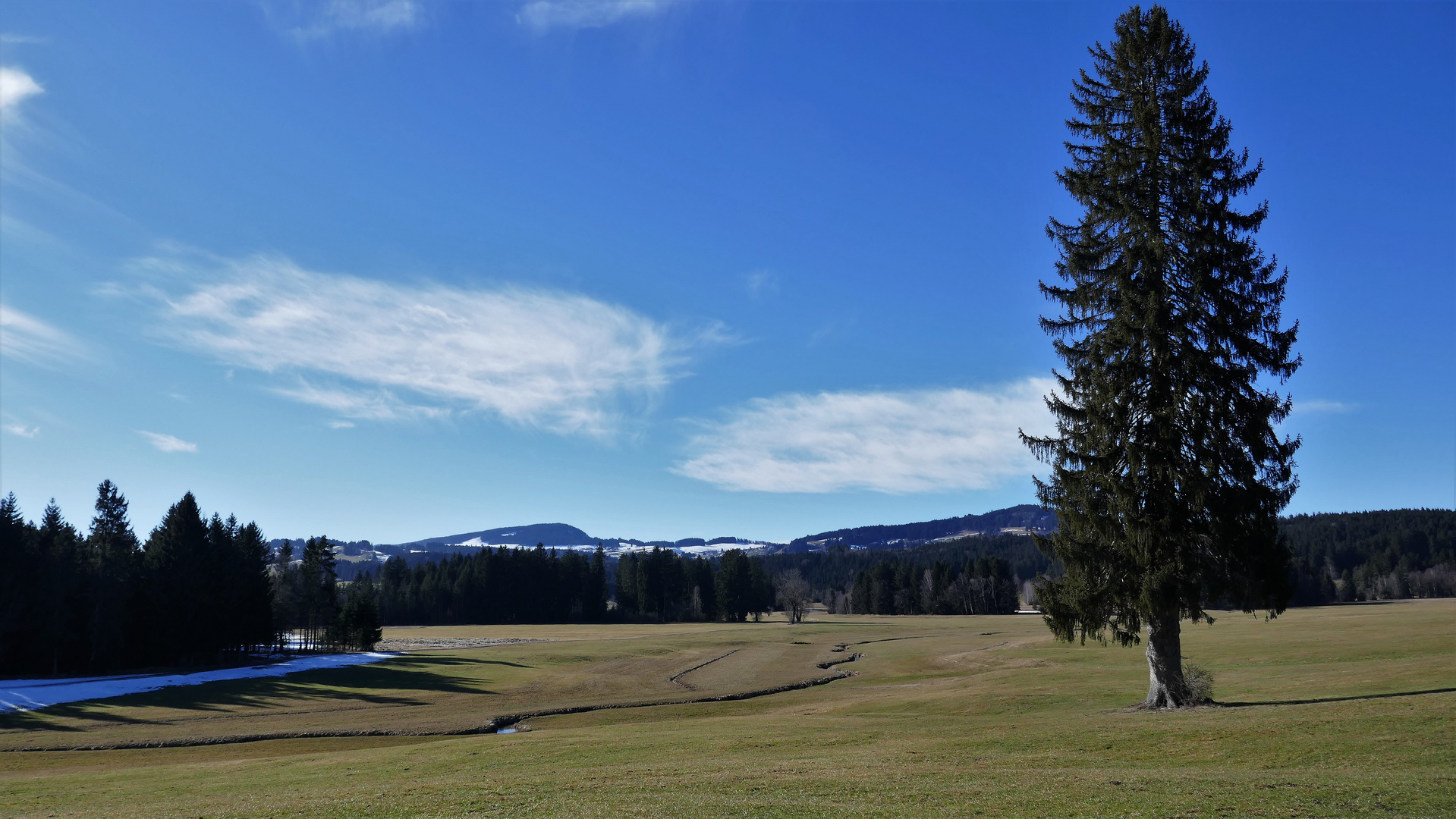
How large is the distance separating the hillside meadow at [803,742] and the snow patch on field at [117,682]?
291cm

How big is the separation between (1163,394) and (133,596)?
269 ft

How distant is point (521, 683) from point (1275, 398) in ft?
158

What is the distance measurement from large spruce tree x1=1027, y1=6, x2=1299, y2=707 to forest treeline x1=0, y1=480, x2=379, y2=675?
76519 millimetres

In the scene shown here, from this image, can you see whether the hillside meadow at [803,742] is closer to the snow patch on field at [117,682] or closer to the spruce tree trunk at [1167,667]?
the spruce tree trunk at [1167,667]

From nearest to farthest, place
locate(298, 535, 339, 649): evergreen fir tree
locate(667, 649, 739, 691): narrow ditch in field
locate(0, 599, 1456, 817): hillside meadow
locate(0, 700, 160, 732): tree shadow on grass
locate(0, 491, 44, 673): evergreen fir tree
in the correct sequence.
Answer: locate(0, 599, 1456, 817): hillside meadow, locate(0, 700, 160, 732): tree shadow on grass, locate(667, 649, 739, 691): narrow ditch in field, locate(0, 491, 44, 673): evergreen fir tree, locate(298, 535, 339, 649): evergreen fir tree

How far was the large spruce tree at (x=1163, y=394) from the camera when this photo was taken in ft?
79.4

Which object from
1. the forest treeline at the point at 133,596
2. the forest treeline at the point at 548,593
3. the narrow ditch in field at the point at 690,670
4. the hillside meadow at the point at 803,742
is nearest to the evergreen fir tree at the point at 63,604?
the forest treeline at the point at 133,596

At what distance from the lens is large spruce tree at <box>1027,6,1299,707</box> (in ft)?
79.4

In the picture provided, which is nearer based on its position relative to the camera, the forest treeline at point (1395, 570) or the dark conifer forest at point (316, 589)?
the dark conifer forest at point (316, 589)

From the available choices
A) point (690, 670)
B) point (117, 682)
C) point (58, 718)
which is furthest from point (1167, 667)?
point (117, 682)

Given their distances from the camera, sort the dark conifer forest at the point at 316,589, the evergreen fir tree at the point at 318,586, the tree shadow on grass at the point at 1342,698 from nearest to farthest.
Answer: the tree shadow on grass at the point at 1342,698, the dark conifer forest at the point at 316,589, the evergreen fir tree at the point at 318,586

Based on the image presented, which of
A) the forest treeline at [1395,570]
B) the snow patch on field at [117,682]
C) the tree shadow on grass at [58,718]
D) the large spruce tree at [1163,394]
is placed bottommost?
the forest treeline at [1395,570]

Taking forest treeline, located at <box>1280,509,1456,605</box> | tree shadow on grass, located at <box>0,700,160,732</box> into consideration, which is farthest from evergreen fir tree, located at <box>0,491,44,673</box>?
forest treeline, located at <box>1280,509,1456,605</box>

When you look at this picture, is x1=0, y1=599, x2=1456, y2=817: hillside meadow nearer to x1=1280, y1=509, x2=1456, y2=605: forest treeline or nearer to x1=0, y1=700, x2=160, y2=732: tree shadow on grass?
x1=0, y1=700, x2=160, y2=732: tree shadow on grass
